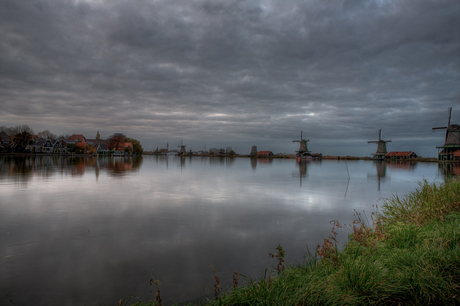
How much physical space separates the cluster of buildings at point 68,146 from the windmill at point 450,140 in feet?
344

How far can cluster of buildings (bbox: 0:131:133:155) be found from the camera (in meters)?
83.2

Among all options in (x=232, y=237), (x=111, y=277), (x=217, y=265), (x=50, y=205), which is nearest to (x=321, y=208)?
(x=232, y=237)

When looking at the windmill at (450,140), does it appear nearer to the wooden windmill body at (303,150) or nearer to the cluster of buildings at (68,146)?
the wooden windmill body at (303,150)

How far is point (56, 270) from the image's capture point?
4770 mm

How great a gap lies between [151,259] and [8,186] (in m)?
13.6

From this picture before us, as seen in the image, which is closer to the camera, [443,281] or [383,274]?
[443,281]

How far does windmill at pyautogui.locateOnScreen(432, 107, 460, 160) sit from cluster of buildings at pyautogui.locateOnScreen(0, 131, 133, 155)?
344 ft

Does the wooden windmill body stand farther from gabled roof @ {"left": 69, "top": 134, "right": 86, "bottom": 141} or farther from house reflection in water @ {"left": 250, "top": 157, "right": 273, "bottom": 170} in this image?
gabled roof @ {"left": 69, "top": 134, "right": 86, "bottom": 141}

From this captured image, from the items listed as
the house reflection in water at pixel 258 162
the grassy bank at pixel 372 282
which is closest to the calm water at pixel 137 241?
the grassy bank at pixel 372 282

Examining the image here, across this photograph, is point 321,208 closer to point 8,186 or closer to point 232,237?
point 232,237

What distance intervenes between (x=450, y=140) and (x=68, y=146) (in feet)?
390

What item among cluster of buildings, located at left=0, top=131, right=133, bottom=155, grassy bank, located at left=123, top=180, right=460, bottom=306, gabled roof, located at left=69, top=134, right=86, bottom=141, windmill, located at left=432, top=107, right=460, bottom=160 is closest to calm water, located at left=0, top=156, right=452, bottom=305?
grassy bank, located at left=123, top=180, right=460, bottom=306

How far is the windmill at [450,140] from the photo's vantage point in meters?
63.7

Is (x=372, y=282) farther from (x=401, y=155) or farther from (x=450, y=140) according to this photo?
(x=401, y=155)
